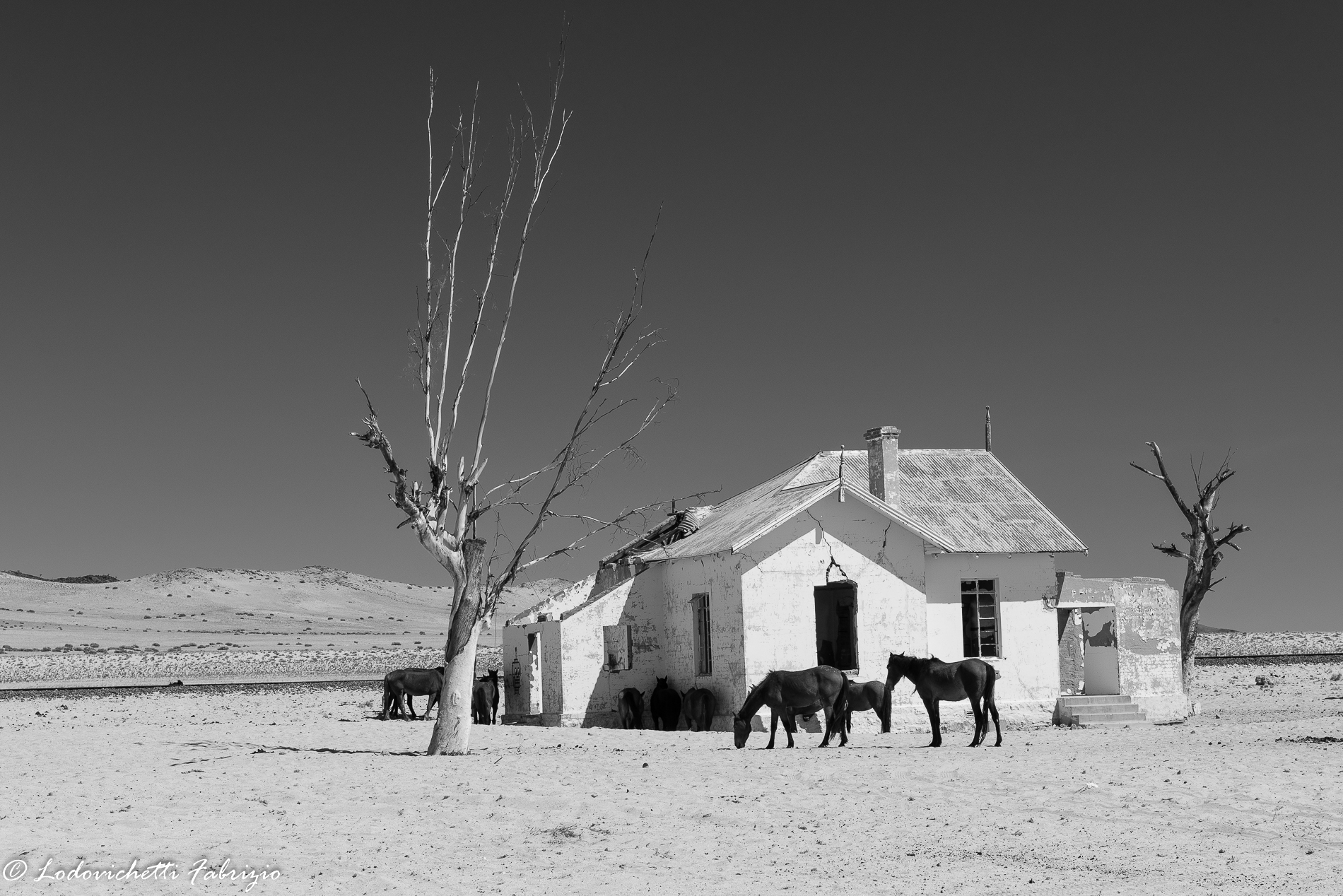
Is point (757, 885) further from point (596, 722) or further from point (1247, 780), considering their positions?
point (596, 722)

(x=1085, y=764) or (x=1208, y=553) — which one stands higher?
(x=1208, y=553)

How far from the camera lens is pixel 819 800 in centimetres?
1334

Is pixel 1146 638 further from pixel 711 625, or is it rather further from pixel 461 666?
pixel 461 666

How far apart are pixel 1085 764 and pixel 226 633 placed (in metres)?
78.8

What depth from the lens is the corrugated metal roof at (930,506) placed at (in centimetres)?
2486

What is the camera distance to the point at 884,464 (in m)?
28.1

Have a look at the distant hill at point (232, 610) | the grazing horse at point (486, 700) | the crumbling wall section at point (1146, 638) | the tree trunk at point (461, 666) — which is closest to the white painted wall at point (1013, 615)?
the crumbling wall section at point (1146, 638)

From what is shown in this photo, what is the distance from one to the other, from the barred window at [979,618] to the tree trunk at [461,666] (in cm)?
1154

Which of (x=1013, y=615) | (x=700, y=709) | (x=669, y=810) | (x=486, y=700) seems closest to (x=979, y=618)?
(x=1013, y=615)

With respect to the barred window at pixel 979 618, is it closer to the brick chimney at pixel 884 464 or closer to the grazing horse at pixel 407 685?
the brick chimney at pixel 884 464

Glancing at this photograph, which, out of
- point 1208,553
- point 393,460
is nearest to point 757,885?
point 393,460

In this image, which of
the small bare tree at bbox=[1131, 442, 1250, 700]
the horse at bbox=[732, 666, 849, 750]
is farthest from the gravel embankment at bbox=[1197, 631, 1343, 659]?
the horse at bbox=[732, 666, 849, 750]

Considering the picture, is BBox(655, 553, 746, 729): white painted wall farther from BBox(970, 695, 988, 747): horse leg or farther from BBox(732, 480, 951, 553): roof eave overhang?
BBox(970, 695, 988, 747): horse leg

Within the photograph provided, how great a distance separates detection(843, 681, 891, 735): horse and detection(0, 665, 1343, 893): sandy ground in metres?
2.21
